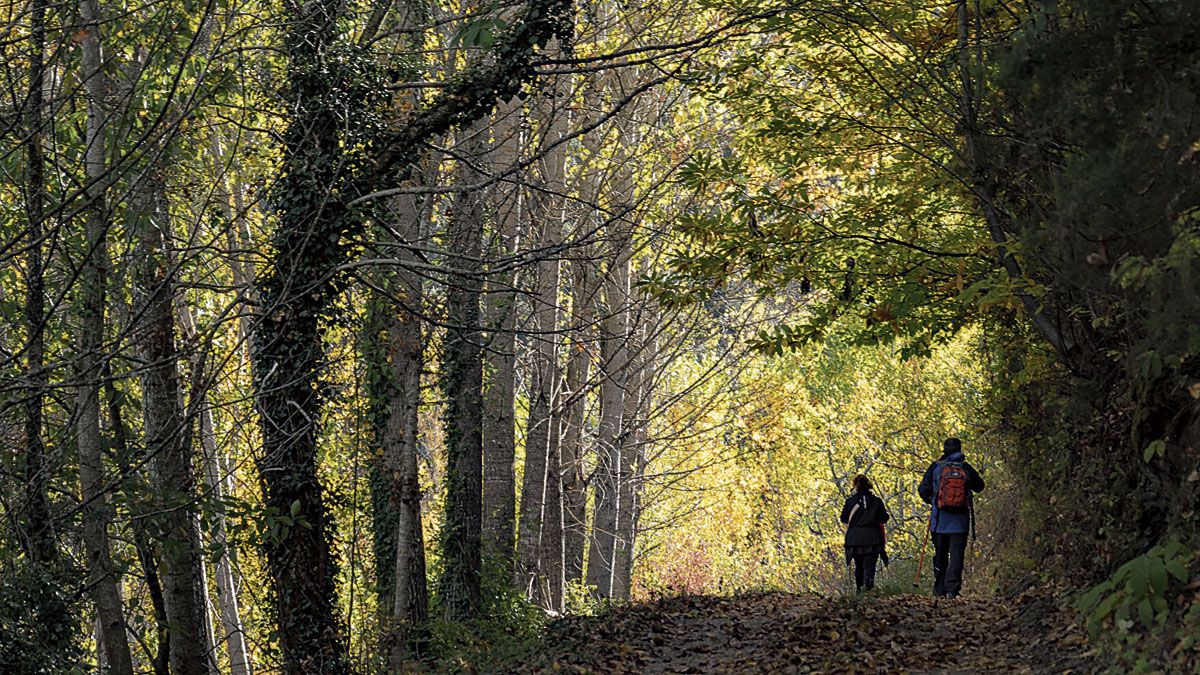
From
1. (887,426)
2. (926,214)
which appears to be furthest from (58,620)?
(887,426)

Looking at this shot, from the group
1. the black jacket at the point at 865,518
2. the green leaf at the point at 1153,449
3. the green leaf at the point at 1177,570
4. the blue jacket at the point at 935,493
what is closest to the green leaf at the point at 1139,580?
the green leaf at the point at 1177,570

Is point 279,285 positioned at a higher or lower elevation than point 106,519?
higher

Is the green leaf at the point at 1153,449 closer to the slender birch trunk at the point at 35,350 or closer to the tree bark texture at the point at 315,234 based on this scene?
the tree bark texture at the point at 315,234

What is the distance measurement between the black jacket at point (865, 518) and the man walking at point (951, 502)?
1.05 metres

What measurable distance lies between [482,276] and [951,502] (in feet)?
21.6

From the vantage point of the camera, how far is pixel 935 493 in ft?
44.8

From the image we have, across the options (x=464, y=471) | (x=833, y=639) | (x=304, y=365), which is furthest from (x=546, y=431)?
(x=833, y=639)

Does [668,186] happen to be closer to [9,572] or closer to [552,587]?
[552,587]

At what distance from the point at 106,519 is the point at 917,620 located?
7475 millimetres

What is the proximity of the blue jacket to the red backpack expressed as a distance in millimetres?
66

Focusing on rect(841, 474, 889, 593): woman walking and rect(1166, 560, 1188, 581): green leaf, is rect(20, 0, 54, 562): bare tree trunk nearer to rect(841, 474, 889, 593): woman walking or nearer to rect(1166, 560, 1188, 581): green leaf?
rect(1166, 560, 1188, 581): green leaf

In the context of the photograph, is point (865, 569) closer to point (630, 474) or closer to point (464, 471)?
point (464, 471)

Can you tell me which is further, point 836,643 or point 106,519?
point 836,643

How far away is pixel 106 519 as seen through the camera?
22.7 ft
